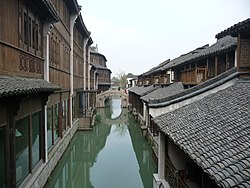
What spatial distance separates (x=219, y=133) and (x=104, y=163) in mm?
10909

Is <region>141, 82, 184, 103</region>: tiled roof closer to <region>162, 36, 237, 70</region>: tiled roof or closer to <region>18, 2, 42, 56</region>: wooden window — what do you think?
<region>162, 36, 237, 70</region>: tiled roof

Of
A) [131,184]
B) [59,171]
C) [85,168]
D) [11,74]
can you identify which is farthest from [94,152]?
[11,74]

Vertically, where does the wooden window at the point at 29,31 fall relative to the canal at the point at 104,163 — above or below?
above

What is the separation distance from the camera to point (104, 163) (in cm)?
1516

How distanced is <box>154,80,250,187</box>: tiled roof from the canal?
5359 mm

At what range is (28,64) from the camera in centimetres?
907

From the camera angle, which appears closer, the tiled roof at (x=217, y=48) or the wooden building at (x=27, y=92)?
the wooden building at (x=27, y=92)

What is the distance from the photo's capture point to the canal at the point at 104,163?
12000 millimetres

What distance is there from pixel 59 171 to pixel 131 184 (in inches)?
142

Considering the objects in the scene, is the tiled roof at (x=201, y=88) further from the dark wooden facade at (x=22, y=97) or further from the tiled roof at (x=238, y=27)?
the dark wooden facade at (x=22, y=97)

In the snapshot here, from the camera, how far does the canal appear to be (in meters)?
12.0

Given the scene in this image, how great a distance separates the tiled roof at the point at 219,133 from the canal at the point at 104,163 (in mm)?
5359

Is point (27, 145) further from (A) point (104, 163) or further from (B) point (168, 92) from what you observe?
(B) point (168, 92)

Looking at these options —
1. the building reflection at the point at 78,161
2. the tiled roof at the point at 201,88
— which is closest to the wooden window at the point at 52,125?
the building reflection at the point at 78,161
